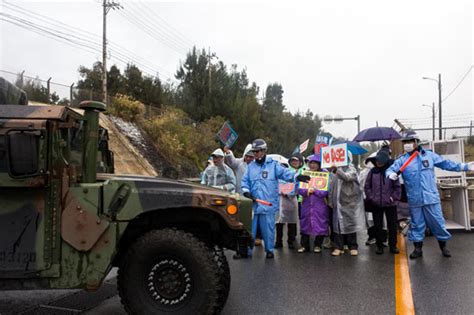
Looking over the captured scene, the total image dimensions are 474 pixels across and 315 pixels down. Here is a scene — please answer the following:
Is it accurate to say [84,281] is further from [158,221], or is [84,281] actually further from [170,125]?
[170,125]

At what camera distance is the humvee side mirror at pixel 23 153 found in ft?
11.2

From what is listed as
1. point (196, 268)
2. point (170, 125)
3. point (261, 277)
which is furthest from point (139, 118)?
point (196, 268)

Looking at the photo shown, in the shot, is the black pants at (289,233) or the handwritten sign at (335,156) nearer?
the handwritten sign at (335,156)

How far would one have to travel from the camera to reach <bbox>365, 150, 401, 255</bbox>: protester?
666 cm

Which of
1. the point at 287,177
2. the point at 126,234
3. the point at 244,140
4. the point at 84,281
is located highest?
the point at 244,140

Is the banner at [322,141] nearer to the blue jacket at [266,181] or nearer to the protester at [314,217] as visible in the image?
the protester at [314,217]

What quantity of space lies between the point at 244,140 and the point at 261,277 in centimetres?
2476

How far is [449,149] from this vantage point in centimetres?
876

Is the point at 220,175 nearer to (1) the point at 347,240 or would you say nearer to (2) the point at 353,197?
(2) the point at 353,197

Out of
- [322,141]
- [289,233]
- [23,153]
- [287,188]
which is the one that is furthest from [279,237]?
[23,153]

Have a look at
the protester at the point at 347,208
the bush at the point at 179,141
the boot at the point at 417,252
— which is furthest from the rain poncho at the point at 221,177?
the bush at the point at 179,141

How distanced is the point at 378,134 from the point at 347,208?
474 centimetres

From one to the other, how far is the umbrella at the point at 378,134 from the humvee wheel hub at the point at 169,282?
8127 mm

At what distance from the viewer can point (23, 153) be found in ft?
11.3
